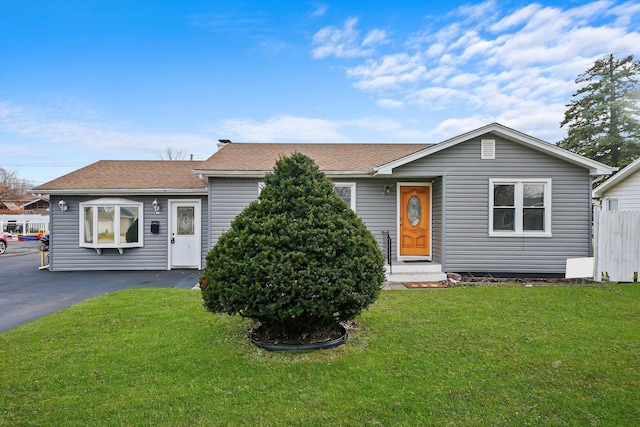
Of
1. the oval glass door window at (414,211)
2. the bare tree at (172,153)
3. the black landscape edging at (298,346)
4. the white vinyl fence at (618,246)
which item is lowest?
the black landscape edging at (298,346)

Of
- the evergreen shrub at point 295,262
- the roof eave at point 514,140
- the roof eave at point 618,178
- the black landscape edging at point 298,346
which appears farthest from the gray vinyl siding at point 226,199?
the roof eave at point 618,178

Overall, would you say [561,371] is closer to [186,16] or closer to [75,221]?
[75,221]

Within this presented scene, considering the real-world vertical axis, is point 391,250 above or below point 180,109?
below

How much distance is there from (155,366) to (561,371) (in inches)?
165

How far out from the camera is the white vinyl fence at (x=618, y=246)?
8.09 metres

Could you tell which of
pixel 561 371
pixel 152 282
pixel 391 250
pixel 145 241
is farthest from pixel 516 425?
pixel 145 241

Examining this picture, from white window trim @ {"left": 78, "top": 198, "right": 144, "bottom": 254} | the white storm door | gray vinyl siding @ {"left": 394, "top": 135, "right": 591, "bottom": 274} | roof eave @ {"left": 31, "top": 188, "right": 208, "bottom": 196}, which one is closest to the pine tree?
gray vinyl siding @ {"left": 394, "top": 135, "right": 591, "bottom": 274}

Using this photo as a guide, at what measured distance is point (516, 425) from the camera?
2.66m

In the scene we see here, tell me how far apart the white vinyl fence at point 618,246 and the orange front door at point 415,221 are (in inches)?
155

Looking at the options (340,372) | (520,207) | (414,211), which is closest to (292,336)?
(340,372)

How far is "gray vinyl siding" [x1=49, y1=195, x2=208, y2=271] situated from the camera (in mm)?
10648

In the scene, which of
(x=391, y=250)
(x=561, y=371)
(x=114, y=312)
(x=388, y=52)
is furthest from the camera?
(x=388, y=52)

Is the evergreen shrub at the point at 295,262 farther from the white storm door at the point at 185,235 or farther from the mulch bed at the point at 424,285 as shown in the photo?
the white storm door at the point at 185,235

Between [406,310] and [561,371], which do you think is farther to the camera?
[406,310]
